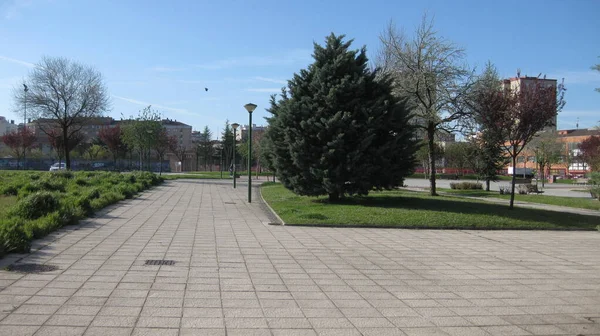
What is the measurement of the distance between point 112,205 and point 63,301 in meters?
12.3

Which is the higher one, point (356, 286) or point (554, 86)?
point (554, 86)

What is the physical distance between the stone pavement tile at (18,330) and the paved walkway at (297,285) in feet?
0.08

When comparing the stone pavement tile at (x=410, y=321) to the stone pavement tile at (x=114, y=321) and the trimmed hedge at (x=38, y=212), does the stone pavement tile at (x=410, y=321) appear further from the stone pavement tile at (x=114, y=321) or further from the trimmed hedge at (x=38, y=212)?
the trimmed hedge at (x=38, y=212)

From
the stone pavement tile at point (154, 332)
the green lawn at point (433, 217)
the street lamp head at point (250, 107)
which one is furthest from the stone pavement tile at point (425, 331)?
the street lamp head at point (250, 107)

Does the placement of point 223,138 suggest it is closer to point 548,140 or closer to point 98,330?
point 548,140

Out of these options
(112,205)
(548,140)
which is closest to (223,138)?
(548,140)

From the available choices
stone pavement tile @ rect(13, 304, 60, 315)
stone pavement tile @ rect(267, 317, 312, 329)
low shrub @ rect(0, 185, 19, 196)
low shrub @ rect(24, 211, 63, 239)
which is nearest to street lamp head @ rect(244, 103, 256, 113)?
low shrub @ rect(0, 185, 19, 196)

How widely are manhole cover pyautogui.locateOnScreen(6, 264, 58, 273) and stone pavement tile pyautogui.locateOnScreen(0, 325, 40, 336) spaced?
2.38m

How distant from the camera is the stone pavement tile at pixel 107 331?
4434 millimetres

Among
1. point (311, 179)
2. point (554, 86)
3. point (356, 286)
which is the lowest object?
point (356, 286)

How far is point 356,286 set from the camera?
675 centimetres

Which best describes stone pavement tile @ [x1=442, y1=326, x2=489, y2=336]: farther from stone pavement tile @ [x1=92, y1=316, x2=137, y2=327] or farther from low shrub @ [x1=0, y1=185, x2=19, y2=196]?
low shrub @ [x1=0, y1=185, x2=19, y2=196]

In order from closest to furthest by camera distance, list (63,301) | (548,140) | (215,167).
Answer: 1. (63,301)
2. (548,140)
3. (215,167)

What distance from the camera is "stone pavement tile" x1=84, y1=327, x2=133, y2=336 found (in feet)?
14.5
